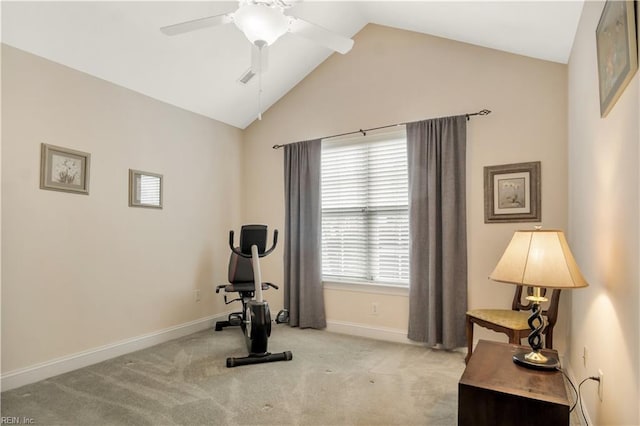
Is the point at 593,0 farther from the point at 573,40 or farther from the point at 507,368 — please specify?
→ the point at 507,368

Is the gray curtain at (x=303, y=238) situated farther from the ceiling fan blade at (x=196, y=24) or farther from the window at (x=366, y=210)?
the ceiling fan blade at (x=196, y=24)

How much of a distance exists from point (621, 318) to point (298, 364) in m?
2.31

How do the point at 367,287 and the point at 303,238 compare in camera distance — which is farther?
the point at 303,238

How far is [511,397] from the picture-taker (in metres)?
1.48

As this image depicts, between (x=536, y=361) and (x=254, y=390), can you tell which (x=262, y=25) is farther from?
(x=254, y=390)

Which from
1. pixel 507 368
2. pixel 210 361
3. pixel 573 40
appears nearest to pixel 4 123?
pixel 210 361

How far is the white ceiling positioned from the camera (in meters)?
2.59

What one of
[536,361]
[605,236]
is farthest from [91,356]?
[605,236]

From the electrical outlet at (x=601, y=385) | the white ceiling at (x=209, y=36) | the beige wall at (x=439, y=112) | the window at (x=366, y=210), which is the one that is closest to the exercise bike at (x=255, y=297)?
the beige wall at (x=439, y=112)

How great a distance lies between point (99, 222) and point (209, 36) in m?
1.93

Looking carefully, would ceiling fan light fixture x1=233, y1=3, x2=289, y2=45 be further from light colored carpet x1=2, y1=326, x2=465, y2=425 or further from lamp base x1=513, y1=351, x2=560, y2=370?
light colored carpet x1=2, y1=326, x2=465, y2=425

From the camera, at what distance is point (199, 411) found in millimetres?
2330

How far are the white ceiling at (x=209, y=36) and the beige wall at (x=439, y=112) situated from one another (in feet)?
0.53

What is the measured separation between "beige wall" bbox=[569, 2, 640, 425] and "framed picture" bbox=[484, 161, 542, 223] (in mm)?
409
